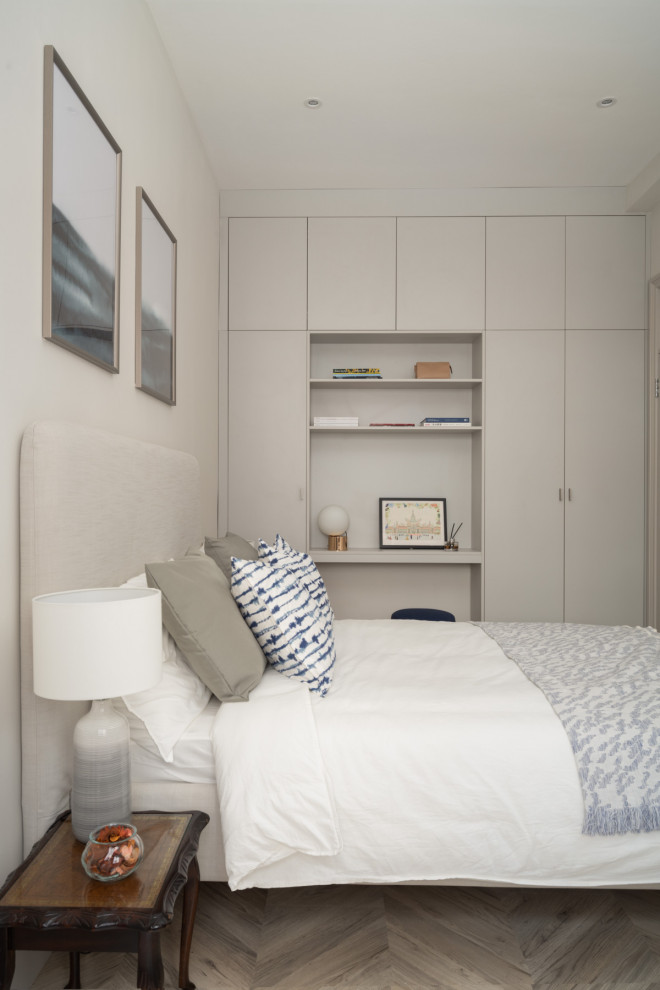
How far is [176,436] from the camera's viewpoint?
2.94 meters

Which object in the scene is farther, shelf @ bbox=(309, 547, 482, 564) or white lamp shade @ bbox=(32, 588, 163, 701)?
shelf @ bbox=(309, 547, 482, 564)

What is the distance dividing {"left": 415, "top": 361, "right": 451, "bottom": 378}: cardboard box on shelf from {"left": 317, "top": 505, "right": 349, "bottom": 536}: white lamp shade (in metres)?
0.92

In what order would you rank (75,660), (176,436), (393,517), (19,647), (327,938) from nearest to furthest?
1. (75,660)
2. (19,647)
3. (327,938)
4. (176,436)
5. (393,517)

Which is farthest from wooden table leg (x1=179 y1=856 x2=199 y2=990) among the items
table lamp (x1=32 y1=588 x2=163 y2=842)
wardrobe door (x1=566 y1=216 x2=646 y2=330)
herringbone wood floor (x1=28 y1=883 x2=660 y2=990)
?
wardrobe door (x1=566 y1=216 x2=646 y2=330)

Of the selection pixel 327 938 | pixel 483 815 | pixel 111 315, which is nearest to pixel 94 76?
pixel 111 315

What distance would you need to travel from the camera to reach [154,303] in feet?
8.23

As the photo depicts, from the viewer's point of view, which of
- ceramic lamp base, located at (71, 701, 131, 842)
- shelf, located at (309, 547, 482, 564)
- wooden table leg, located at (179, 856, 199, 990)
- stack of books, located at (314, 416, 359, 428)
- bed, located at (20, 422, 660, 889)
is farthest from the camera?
stack of books, located at (314, 416, 359, 428)

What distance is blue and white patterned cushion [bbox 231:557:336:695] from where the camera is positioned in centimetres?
194

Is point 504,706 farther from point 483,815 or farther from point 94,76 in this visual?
point 94,76

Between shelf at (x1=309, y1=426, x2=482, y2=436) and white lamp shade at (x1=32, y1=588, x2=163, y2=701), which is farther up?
shelf at (x1=309, y1=426, x2=482, y2=436)

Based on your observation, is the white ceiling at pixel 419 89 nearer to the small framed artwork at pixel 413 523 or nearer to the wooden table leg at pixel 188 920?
the small framed artwork at pixel 413 523

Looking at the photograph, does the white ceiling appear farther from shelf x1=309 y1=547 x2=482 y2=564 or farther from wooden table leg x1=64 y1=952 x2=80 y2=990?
wooden table leg x1=64 y1=952 x2=80 y2=990

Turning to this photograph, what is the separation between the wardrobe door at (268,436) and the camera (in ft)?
12.8

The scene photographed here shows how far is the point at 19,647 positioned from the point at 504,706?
121 cm
